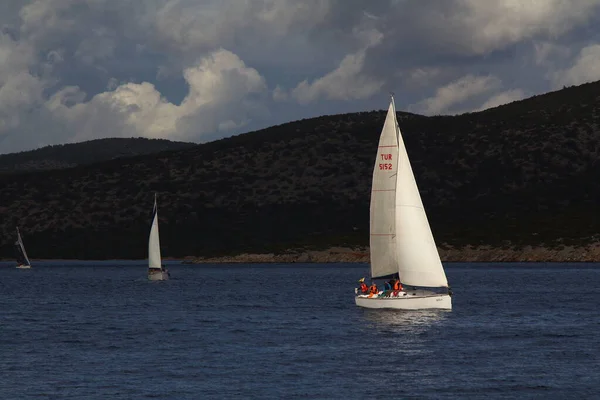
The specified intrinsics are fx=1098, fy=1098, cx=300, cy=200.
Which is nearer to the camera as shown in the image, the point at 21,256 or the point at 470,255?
the point at 470,255

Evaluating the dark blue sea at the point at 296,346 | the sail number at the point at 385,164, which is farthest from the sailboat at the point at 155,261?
the sail number at the point at 385,164

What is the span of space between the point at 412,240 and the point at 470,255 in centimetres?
10053

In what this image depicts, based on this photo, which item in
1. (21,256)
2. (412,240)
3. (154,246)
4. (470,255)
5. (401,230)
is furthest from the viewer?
(21,256)

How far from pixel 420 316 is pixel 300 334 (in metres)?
10.1

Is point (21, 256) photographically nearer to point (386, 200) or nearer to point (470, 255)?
point (470, 255)

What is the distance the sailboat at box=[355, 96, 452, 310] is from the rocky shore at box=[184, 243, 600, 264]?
94190 mm

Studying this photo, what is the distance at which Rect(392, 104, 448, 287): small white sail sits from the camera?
6750 centimetres

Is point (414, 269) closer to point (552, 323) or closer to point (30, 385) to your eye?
point (552, 323)

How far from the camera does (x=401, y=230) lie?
223ft

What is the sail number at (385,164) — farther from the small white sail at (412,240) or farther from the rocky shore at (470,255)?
the rocky shore at (470,255)

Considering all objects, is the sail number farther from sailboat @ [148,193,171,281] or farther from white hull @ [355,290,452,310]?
sailboat @ [148,193,171,281]

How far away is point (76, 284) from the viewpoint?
394ft

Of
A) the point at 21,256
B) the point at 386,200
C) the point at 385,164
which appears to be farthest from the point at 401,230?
the point at 21,256

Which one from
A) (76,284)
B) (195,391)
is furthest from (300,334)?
(76,284)
